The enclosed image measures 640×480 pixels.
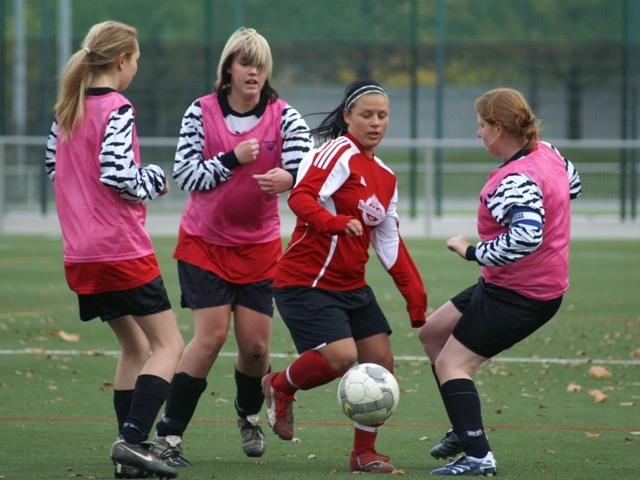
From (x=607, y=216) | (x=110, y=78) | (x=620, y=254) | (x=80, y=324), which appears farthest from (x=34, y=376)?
(x=607, y=216)

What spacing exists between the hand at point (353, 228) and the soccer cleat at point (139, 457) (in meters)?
1.31

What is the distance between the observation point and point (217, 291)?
245 inches

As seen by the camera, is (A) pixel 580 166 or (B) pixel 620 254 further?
(A) pixel 580 166

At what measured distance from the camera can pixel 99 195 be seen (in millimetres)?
5488

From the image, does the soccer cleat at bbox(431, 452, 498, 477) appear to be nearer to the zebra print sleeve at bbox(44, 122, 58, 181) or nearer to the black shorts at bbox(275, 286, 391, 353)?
the black shorts at bbox(275, 286, 391, 353)

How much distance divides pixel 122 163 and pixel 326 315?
1.22m

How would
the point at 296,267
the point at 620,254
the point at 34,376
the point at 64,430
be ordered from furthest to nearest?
the point at 620,254 → the point at 34,376 → the point at 64,430 → the point at 296,267

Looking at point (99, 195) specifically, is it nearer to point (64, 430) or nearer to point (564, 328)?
point (64, 430)

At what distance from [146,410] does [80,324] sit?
633cm

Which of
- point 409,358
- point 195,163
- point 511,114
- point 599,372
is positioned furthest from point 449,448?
point 409,358

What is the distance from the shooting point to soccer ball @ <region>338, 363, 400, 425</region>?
18.7 feet

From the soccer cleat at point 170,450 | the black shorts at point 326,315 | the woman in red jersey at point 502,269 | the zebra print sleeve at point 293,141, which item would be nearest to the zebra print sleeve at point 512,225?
the woman in red jersey at point 502,269

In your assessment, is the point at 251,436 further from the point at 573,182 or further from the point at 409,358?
the point at 409,358

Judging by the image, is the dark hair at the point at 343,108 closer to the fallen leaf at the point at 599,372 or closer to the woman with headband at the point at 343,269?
the woman with headband at the point at 343,269
